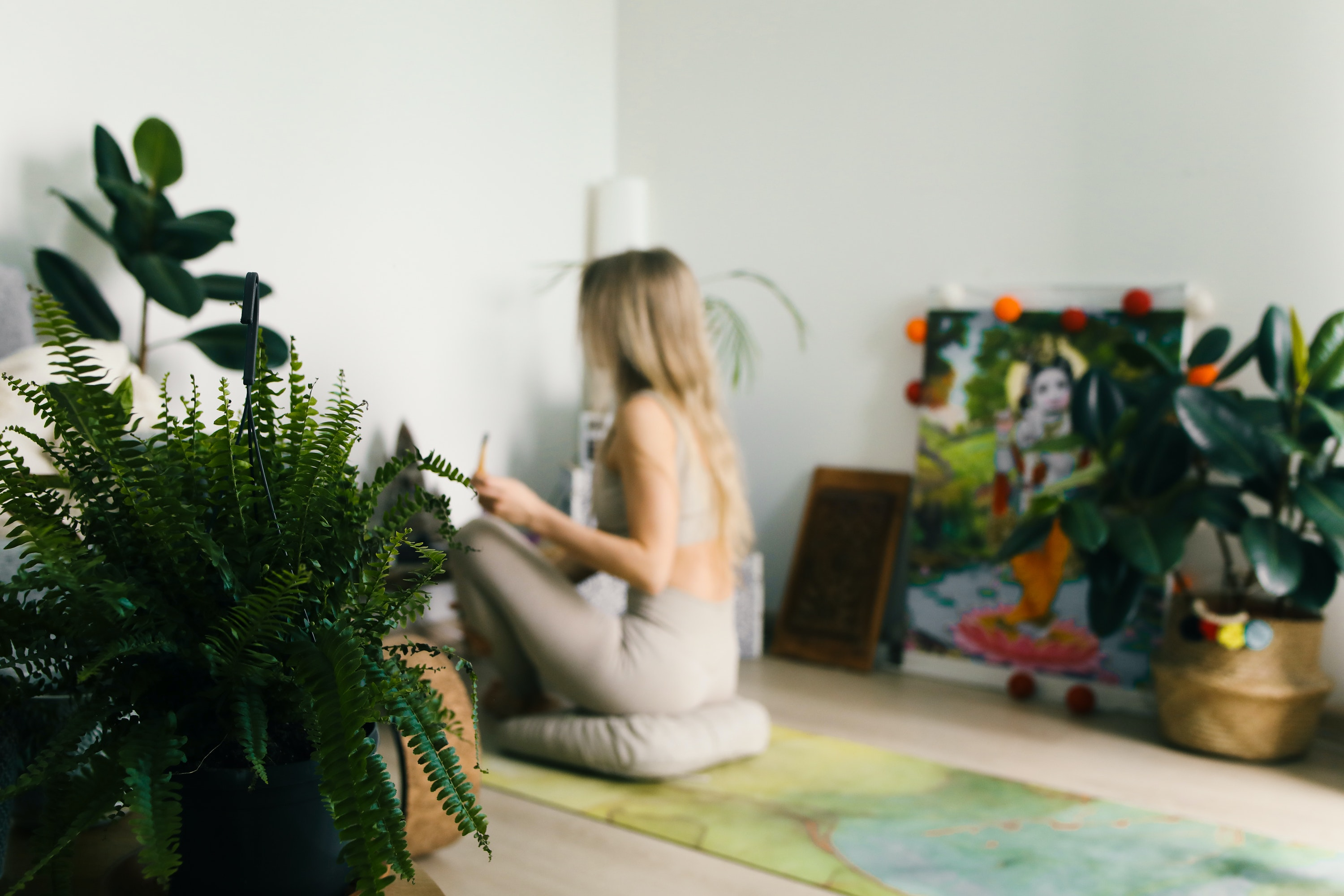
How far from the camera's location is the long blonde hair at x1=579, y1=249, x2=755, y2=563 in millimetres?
2227

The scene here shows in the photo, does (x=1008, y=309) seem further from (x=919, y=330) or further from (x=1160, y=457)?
(x=1160, y=457)

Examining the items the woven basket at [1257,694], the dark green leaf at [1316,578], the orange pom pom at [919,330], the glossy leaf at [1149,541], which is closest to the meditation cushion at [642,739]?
the glossy leaf at [1149,541]

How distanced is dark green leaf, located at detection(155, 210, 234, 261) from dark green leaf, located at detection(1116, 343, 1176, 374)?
2.23m

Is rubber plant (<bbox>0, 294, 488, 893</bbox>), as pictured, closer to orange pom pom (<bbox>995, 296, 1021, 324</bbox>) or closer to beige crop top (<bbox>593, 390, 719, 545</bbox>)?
Answer: beige crop top (<bbox>593, 390, 719, 545</bbox>)

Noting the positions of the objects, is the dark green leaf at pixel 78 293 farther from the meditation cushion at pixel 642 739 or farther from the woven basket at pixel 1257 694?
the woven basket at pixel 1257 694

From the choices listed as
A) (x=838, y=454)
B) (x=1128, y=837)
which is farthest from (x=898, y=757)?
(x=838, y=454)

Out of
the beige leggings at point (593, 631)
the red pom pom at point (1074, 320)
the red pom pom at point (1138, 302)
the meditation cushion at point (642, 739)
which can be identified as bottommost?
the meditation cushion at point (642, 739)

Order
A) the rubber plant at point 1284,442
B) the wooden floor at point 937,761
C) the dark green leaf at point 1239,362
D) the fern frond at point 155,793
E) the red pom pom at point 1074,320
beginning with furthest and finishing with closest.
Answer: the red pom pom at point 1074,320
the dark green leaf at point 1239,362
the rubber plant at point 1284,442
the wooden floor at point 937,761
the fern frond at point 155,793

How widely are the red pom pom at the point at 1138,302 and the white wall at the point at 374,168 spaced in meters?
1.90

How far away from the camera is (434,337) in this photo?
3225 mm

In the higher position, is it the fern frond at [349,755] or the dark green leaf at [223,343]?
the dark green leaf at [223,343]

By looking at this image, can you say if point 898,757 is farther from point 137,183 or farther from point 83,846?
point 137,183

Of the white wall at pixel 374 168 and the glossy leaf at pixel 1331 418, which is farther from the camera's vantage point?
the white wall at pixel 374 168

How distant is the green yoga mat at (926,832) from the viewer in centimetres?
176
